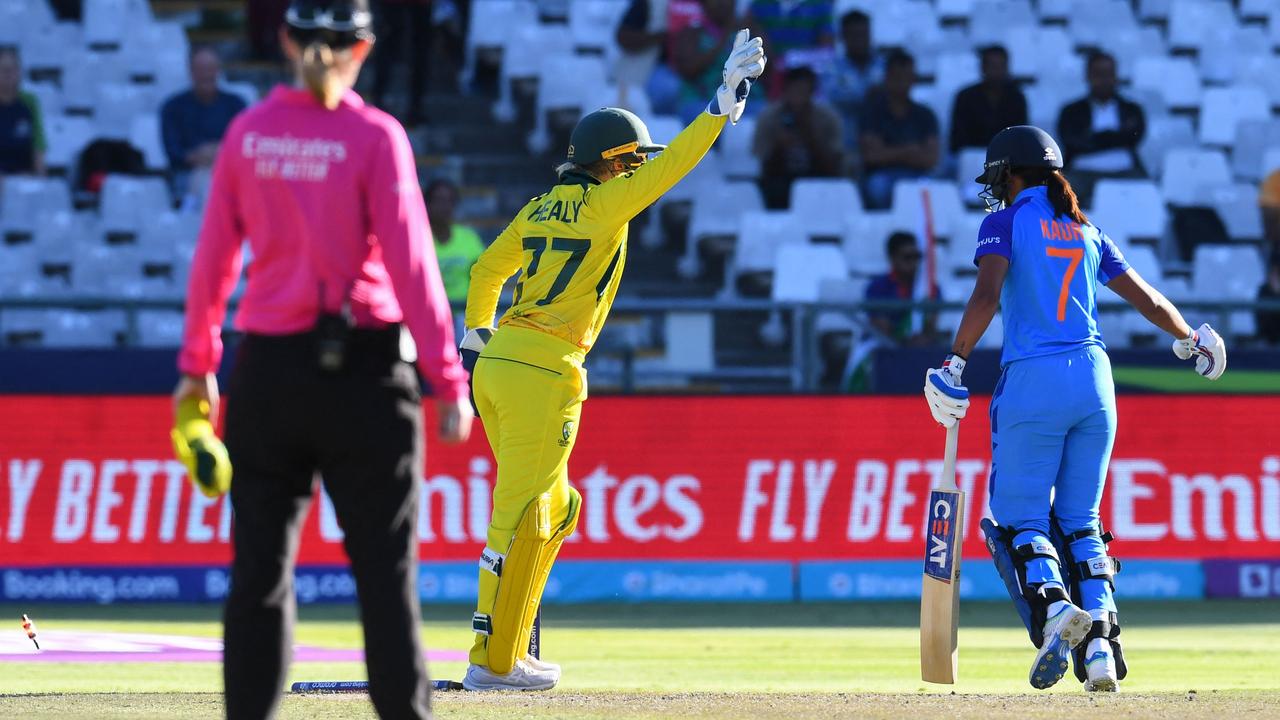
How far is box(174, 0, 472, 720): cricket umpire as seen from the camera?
16.7 ft

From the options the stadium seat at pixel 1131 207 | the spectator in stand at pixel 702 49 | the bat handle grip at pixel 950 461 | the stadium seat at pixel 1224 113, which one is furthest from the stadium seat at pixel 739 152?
the bat handle grip at pixel 950 461

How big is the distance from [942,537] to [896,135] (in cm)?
919

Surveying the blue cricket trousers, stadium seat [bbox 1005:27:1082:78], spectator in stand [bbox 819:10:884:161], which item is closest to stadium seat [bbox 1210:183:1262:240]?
stadium seat [bbox 1005:27:1082:78]

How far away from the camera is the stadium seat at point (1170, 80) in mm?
18641

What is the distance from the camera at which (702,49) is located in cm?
1702

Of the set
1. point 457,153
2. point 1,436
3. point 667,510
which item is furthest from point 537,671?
point 457,153

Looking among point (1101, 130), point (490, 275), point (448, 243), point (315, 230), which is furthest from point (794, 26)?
point (315, 230)

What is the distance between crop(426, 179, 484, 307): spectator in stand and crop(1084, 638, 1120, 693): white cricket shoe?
6903 millimetres

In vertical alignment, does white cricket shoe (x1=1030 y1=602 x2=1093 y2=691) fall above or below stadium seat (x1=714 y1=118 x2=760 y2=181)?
below

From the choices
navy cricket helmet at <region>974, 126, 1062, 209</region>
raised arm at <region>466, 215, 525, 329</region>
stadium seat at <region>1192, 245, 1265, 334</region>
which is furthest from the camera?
stadium seat at <region>1192, 245, 1265, 334</region>

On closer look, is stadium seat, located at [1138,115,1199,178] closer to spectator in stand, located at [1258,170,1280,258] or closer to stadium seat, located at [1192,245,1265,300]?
spectator in stand, located at [1258,170,1280,258]

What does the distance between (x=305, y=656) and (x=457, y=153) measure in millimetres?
7903

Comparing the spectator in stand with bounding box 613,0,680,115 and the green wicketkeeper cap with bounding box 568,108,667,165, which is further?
the spectator in stand with bounding box 613,0,680,115

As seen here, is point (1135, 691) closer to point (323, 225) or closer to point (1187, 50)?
point (323, 225)
